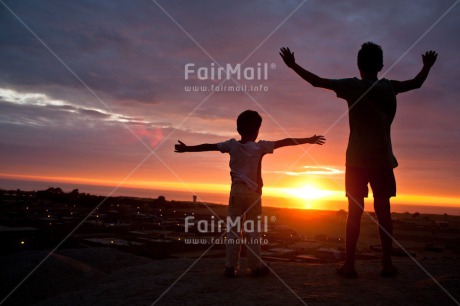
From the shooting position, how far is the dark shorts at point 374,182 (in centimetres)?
472

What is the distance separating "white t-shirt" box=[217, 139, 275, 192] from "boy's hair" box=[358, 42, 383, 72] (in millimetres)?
1603

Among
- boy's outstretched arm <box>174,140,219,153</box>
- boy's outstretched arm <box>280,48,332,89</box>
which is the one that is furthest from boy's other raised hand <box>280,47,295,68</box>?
boy's outstretched arm <box>174,140,219,153</box>

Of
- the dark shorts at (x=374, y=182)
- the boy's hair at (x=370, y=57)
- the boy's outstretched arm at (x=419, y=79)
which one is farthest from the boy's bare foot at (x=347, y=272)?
the boy's hair at (x=370, y=57)

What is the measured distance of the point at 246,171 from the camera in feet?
16.8

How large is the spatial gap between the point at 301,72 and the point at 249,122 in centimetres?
107

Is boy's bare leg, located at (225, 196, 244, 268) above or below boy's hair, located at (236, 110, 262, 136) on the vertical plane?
below

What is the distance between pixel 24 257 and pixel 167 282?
1284 cm

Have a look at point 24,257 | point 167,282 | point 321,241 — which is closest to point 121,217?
point 321,241

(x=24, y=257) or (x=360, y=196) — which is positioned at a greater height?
(x=360, y=196)

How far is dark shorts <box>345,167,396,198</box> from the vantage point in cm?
472

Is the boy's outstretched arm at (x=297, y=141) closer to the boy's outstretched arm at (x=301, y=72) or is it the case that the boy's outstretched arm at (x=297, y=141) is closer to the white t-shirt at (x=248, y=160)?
the white t-shirt at (x=248, y=160)

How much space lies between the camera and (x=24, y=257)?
14734mm

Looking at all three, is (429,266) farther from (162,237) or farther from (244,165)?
(162,237)

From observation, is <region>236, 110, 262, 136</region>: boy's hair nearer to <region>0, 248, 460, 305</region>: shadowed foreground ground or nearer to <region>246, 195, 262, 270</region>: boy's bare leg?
<region>246, 195, 262, 270</region>: boy's bare leg
